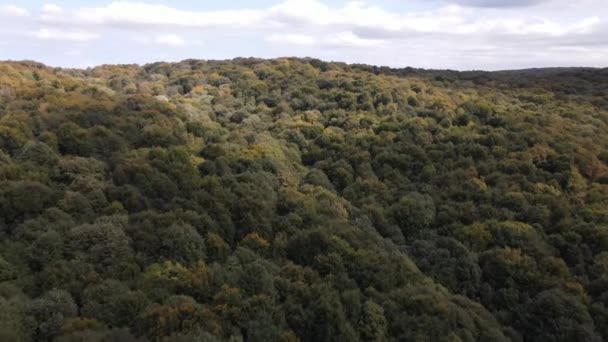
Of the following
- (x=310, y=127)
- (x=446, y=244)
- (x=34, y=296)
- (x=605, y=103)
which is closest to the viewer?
(x=34, y=296)

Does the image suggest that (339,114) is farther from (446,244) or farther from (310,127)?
(446,244)

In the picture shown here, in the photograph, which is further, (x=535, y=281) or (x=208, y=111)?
(x=208, y=111)

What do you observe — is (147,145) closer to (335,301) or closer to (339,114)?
(335,301)

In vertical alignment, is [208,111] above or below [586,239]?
above

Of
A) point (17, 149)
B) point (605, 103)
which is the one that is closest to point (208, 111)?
point (17, 149)


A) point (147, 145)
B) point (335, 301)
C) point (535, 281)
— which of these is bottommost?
point (535, 281)

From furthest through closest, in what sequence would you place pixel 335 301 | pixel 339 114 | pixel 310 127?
1. pixel 339 114
2. pixel 310 127
3. pixel 335 301

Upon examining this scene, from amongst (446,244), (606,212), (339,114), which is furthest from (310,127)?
(606,212)
